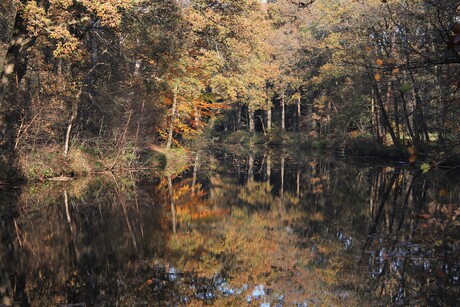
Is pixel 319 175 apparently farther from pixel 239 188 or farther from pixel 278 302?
pixel 278 302

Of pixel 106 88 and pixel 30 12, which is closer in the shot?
pixel 30 12

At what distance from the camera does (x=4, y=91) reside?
13.3m

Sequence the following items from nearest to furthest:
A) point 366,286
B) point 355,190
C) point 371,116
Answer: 1. point 366,286
2. point 355,190
3. point 371,116

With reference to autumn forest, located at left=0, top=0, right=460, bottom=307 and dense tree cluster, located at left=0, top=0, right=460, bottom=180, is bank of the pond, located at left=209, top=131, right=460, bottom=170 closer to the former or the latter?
autumn forest, located at left=0, top=0, right=460, bottom=307

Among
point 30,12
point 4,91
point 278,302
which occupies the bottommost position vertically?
point 278,302

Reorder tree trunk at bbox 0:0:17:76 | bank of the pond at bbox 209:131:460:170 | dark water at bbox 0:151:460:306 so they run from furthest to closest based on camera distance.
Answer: bank of the pond at bbox 209:131:460:170 → tree trunk at bbox 0:0:17:76 → dark water at bbox 0:151:460:306

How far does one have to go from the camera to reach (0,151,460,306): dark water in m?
6.00

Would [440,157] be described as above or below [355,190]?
above

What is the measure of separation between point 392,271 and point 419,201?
6934 millimetres

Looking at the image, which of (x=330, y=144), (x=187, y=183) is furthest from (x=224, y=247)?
(x=330, y=144)

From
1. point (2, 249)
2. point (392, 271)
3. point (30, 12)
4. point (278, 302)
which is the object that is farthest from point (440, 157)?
point (30, 12)

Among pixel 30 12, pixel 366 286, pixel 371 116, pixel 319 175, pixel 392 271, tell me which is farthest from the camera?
pixel 371 116

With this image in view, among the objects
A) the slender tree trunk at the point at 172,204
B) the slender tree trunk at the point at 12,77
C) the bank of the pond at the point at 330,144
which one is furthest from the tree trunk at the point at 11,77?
the bank of the pond at the point at 330,144

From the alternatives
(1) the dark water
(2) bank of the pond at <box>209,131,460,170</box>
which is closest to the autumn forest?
(1) the dark water
